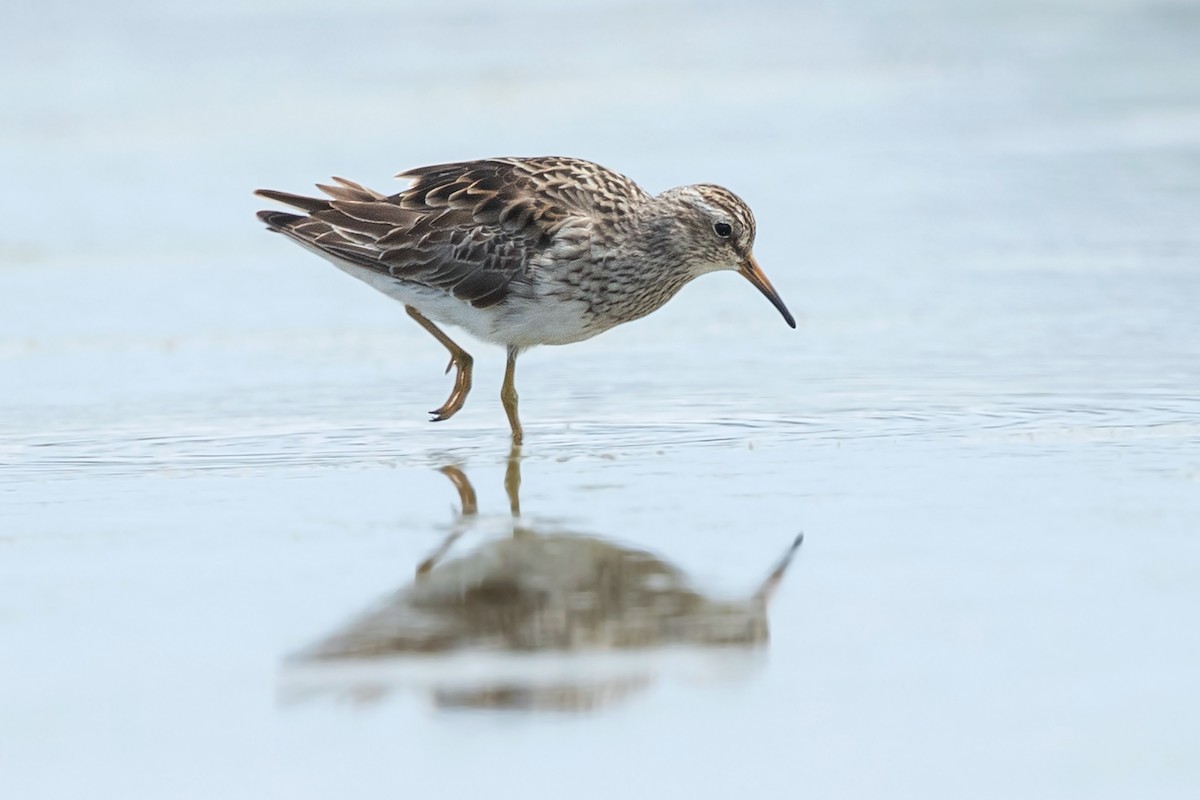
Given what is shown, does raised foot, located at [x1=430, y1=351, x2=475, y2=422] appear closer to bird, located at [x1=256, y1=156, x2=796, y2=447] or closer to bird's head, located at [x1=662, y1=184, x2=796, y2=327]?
bird, located at [x1=256, y1=156, x2=796, y2=447]

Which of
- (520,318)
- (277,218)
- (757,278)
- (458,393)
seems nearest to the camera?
(458,393)

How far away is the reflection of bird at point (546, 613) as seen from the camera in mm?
5031

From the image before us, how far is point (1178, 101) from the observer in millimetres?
15352

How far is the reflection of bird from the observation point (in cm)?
503

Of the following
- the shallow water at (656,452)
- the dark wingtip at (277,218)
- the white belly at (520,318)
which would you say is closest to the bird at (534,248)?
the white belly at (520,318)

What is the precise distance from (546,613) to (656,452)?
6.76ft

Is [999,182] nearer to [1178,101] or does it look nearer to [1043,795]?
[1178,101]

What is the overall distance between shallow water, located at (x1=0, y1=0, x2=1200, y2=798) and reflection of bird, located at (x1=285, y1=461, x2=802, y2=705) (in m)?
0.04

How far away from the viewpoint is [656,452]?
734cm

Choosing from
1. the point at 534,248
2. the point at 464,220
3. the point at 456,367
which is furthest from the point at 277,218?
the point at 534,248

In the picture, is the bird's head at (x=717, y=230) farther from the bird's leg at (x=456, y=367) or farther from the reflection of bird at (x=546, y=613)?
the reflection of bird at (x=546, y=613)

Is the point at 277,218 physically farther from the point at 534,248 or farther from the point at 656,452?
the point at 656,452

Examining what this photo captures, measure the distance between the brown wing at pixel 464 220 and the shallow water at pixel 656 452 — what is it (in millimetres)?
610

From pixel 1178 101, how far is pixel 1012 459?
935cm
